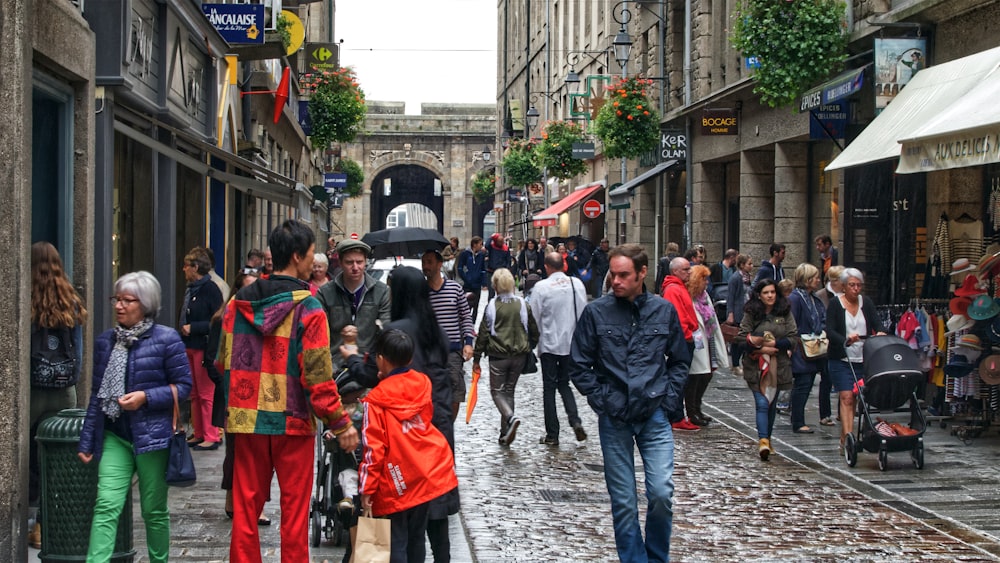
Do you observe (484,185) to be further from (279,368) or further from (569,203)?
(279,368)

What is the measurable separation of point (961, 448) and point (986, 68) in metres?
3.61

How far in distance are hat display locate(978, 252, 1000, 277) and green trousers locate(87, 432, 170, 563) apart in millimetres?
8038

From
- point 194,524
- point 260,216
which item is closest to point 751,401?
point 194,524

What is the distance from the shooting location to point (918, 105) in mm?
12852

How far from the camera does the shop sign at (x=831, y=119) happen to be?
56.7ft

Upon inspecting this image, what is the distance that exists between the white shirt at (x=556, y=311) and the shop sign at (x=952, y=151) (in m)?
3.10

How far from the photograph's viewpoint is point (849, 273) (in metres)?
10.6

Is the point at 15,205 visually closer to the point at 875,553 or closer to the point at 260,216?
the point at 875,553

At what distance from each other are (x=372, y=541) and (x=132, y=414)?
1.39 m

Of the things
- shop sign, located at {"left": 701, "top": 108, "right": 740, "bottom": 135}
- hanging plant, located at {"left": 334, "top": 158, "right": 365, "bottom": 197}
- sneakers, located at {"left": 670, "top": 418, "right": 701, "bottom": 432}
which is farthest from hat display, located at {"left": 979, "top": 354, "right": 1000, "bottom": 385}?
hanging plant, located at {"left": 334, "top": 158, "right": 365, "bottom": 197}

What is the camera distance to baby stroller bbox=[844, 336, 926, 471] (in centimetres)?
977

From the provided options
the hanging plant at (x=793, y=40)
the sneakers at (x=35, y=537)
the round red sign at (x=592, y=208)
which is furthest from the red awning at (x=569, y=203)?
the sneakers at (x=35, y=537)

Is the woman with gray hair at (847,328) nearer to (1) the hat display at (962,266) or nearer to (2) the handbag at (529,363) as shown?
(1) the hat display at (962,266)

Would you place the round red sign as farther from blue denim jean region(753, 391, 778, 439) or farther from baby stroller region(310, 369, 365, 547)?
baby stroller region(310, 369, 365, 547)
